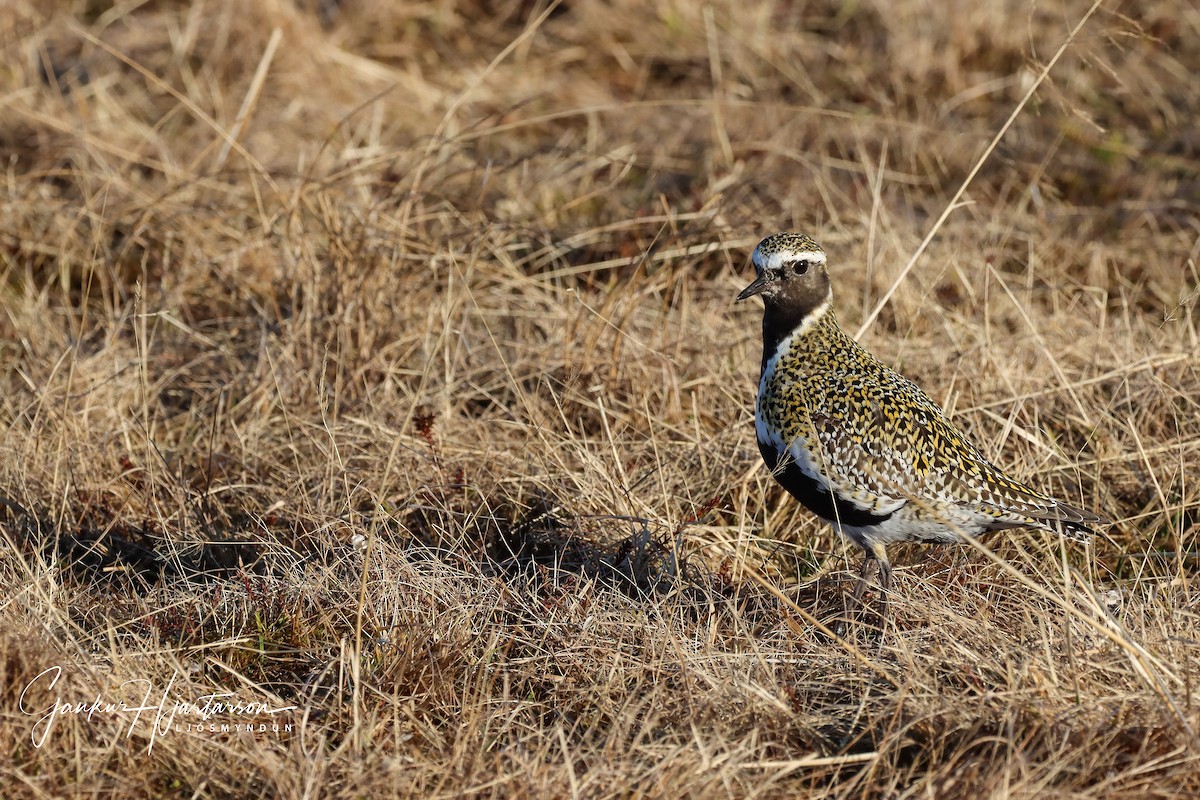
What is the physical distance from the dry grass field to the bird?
0.21 meters

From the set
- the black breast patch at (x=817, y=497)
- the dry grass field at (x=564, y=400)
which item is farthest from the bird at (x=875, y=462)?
the dry grass field at (x=564, y=400)

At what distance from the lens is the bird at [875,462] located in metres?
4.04

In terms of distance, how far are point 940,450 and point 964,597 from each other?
47 cm

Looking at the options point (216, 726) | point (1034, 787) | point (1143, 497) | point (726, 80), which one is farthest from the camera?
point (726, 80)

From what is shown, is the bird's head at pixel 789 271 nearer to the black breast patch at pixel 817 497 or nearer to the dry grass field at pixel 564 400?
the black breast patch at pixel 817 497

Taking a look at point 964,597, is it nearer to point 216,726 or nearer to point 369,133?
point 216,726

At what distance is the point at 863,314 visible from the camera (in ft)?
18.7

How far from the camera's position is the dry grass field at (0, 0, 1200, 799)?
344 centimetres

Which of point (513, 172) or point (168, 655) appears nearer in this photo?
point (168, 655)

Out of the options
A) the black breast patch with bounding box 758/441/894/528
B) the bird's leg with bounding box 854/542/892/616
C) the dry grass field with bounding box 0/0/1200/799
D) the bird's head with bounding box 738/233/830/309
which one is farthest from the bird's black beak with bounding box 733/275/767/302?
the bird's leg with bounding box 854/542/892/616

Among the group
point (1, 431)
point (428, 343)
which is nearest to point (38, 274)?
point (1, 431)

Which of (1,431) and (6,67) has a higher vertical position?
(6,67)

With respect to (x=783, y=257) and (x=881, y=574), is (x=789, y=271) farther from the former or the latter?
(x=881, y=574)

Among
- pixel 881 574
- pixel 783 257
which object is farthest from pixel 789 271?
pixel 881 574
